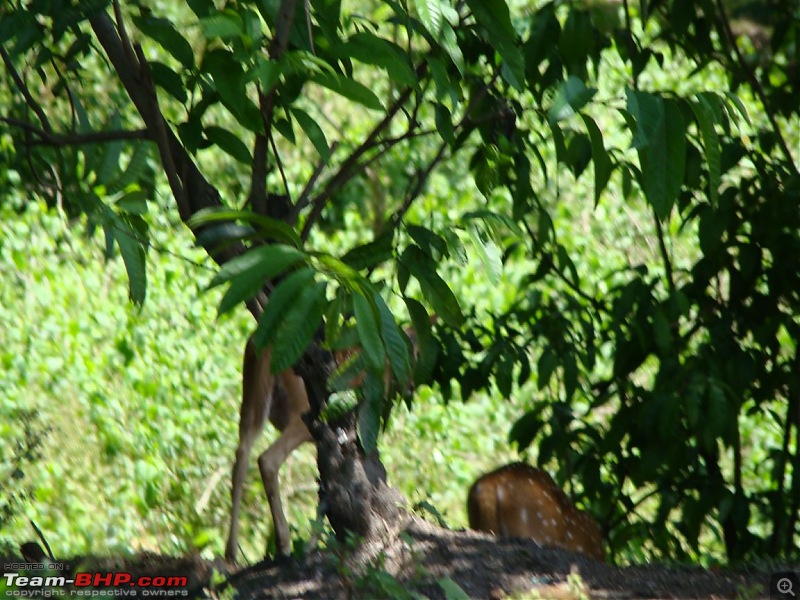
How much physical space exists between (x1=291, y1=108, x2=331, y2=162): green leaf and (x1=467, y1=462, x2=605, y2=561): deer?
2.39 metres

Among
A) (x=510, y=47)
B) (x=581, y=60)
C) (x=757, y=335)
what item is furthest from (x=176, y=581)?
(x=757, y=335)

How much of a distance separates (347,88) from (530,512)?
272 cm

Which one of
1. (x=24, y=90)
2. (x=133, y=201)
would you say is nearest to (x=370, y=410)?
(x=133, y=201)

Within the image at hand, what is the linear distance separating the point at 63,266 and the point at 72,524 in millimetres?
2958

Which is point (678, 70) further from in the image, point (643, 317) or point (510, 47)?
point (510, 47)

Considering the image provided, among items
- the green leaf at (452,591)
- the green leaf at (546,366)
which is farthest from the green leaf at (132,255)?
the green leaf at (546,366)

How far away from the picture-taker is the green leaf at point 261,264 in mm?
1854

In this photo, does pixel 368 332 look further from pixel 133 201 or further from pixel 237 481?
pixel 237 481

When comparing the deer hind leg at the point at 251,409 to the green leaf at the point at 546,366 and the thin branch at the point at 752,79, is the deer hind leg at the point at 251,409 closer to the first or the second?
the green leaf at the point at 546,366

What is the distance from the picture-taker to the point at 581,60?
3645 mm

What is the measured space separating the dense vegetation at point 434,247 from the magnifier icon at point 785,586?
106 centimetres

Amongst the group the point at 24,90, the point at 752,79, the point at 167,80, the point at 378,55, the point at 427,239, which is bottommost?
the point at 427,239

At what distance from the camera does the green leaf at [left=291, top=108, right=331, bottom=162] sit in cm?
249

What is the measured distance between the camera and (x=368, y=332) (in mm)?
1882
